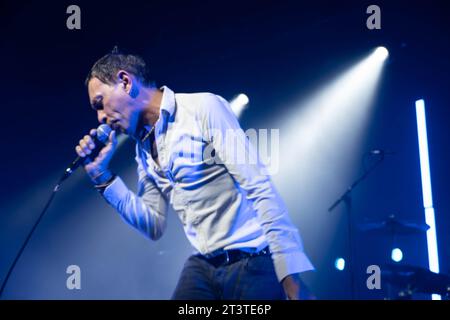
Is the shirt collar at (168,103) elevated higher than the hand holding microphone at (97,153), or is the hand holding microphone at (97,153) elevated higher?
the shirt collar at (168,103)

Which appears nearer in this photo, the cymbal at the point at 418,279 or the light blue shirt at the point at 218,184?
the light blue shirt at the point at 218,184

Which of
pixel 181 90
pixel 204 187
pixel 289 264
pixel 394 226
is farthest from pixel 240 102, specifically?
pixel 289 264

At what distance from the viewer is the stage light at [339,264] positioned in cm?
494

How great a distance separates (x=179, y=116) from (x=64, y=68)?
261 centimetres

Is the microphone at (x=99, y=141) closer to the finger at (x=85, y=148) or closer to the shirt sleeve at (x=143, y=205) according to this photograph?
the finger at (x=85, y=148)

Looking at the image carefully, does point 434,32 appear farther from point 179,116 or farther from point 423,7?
point 179,116

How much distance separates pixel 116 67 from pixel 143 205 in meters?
0.54

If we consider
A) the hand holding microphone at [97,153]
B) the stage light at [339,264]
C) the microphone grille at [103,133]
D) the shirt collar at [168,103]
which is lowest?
the stage light at [339,264]

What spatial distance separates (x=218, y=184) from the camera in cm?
160

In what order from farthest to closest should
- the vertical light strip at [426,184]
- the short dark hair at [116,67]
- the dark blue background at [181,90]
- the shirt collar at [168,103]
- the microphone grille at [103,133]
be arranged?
the vertical light strip at [426,184] → the dark blue background at [181,90] → the microphone grille at [103,133] → the short dark hair at [116,67] → the shirt collar at [168,103]

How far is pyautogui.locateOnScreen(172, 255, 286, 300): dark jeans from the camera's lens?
151 centimetres

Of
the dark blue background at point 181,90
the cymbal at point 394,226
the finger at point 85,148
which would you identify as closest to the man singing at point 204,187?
the finger at point 85,148

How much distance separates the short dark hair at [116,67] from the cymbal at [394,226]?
9.20ft

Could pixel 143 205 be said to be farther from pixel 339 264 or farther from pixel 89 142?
pixel 339 264
